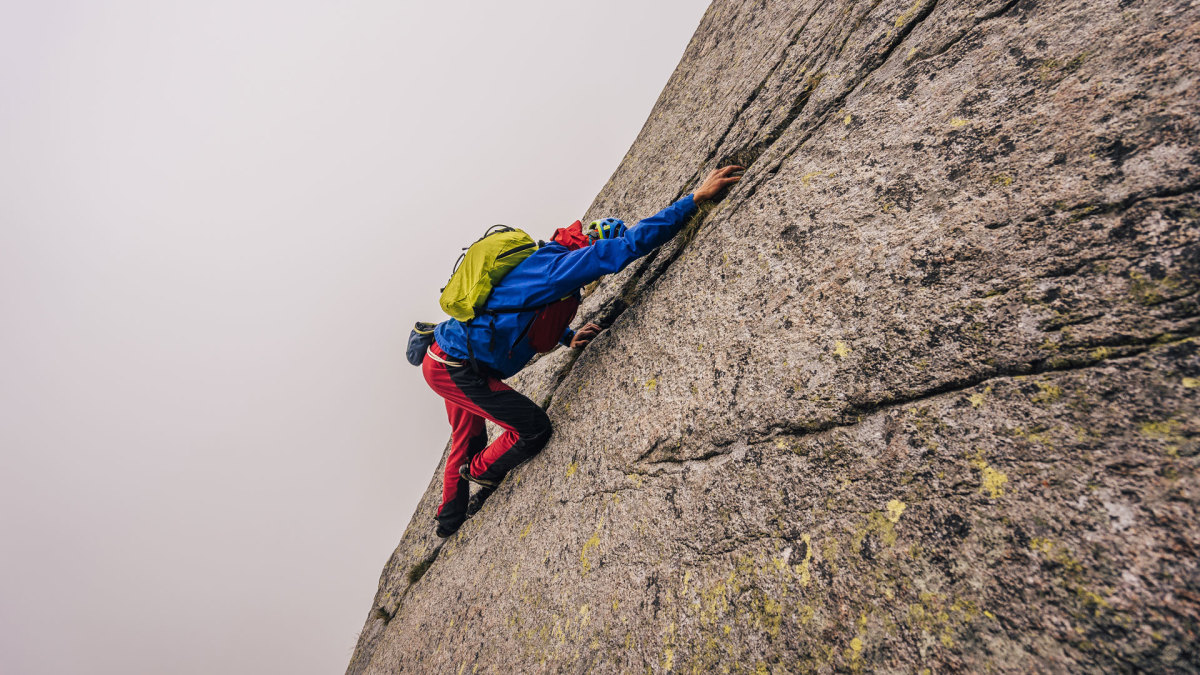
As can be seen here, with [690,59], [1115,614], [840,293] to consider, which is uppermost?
[690,59]

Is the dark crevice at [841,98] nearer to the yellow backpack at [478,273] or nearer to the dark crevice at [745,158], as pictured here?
the dark crevice at [745,158]

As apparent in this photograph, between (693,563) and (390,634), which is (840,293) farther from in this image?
(390,634)

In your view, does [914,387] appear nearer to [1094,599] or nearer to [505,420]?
[1094,599]

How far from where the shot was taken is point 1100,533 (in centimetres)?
222

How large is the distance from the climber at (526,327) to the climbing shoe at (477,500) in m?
0.23

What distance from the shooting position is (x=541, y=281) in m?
5.18

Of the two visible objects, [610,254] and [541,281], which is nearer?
[610,254]

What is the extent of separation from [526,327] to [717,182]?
9.14 feet

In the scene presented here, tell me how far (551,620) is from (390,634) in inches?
198

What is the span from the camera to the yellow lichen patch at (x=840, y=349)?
3537 millimetres

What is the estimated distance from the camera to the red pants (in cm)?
596

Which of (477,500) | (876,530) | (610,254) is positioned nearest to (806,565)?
(876,530)

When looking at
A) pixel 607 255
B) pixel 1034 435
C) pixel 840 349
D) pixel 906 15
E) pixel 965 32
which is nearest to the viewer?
pixel 1034 435

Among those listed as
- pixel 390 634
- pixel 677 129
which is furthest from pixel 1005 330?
pixel 390 634
